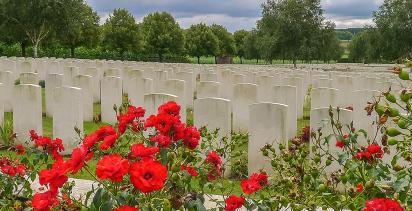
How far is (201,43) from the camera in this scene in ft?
219

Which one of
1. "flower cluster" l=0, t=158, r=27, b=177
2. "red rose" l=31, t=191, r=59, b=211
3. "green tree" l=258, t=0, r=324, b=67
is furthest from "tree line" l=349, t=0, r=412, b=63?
"red rose" l=31, t=191, r=59, b=211

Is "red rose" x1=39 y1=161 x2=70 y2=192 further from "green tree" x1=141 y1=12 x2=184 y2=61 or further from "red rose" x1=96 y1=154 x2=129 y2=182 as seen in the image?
"green tree" x1=141 y1=12 x2=184 y2=61

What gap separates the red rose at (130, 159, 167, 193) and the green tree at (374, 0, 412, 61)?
3921 centimetres

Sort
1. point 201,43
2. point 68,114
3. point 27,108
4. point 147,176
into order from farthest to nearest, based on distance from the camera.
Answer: point 201,43 → point 27,108 → point 68,114 → point 147,176

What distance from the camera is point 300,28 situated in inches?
1479

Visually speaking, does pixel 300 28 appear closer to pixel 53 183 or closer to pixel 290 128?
pixel 290 128

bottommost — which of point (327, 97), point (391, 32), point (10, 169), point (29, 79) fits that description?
point (10, 169)

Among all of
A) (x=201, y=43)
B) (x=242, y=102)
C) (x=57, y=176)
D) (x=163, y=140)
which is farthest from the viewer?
(x=201, y=43)

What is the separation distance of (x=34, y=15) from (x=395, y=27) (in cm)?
2663

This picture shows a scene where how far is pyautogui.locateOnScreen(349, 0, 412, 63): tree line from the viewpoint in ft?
130

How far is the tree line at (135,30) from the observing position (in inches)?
1212

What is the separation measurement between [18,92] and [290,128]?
4408 mm

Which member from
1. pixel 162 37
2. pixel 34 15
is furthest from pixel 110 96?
pixel 162 37

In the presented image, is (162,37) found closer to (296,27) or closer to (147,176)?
(296,27)
